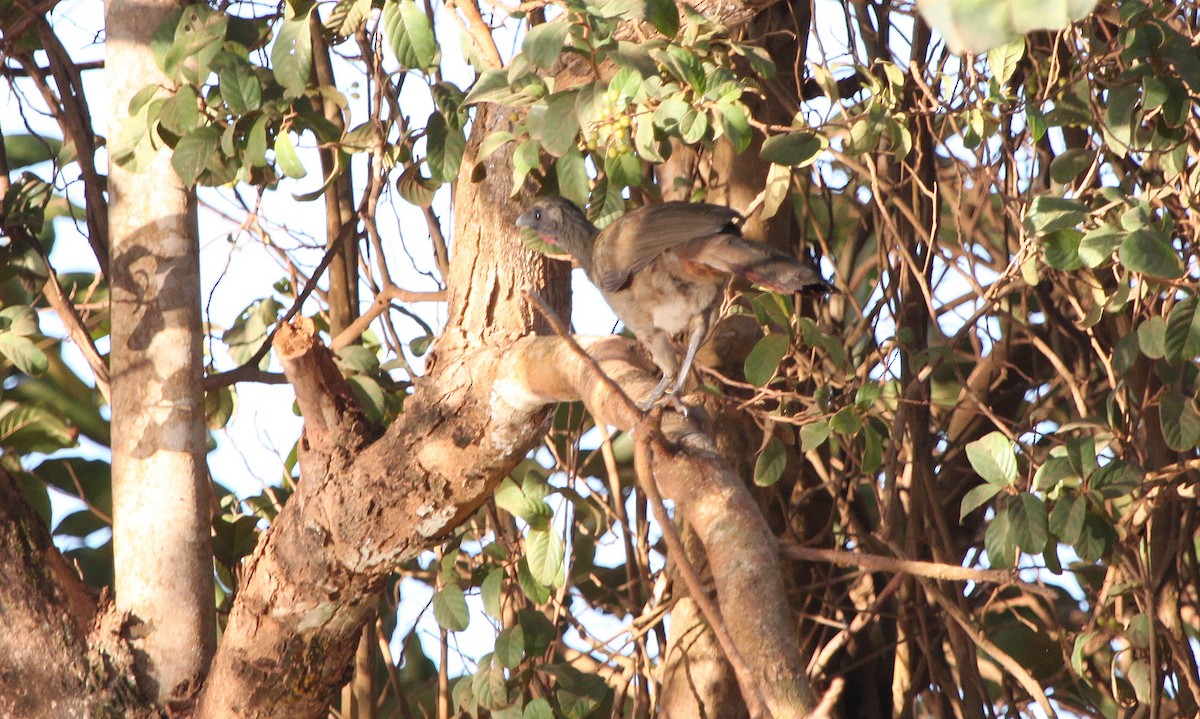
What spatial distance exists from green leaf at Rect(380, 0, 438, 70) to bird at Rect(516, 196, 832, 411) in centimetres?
36

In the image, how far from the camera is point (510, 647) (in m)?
2.30

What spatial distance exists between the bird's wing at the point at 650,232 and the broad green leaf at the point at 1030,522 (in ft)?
2.21

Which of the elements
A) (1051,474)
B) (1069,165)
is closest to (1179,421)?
(1051,474)

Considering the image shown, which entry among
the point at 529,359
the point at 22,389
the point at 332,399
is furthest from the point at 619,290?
the point at 22,389

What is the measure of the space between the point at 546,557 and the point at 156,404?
85 cm

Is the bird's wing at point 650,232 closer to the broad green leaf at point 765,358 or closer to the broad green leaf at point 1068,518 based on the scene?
the broad green leaf at point 765,358

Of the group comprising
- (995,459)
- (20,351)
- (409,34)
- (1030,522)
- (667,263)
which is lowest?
(1030,522)

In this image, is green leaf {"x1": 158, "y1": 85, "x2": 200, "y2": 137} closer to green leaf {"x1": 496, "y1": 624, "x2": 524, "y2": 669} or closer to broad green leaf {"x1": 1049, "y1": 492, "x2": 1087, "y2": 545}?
green leaf {"x1": 496, "y1": 624, "x2": 524, "y2": 669}

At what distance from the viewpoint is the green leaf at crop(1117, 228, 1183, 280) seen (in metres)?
1.72

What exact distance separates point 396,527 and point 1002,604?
1.56 m

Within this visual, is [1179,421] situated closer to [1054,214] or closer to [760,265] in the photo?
[1054,214]

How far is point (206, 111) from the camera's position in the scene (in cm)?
217

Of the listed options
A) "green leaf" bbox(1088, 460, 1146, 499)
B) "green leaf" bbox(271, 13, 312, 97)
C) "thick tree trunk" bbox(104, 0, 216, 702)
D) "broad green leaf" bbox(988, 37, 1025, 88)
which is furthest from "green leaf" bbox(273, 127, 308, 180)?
"green leaf" bbox(1088, 460, 1146, 499)

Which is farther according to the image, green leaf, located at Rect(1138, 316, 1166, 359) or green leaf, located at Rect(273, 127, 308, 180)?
green leaf, located at Rect(273, 127, 308, 180)
